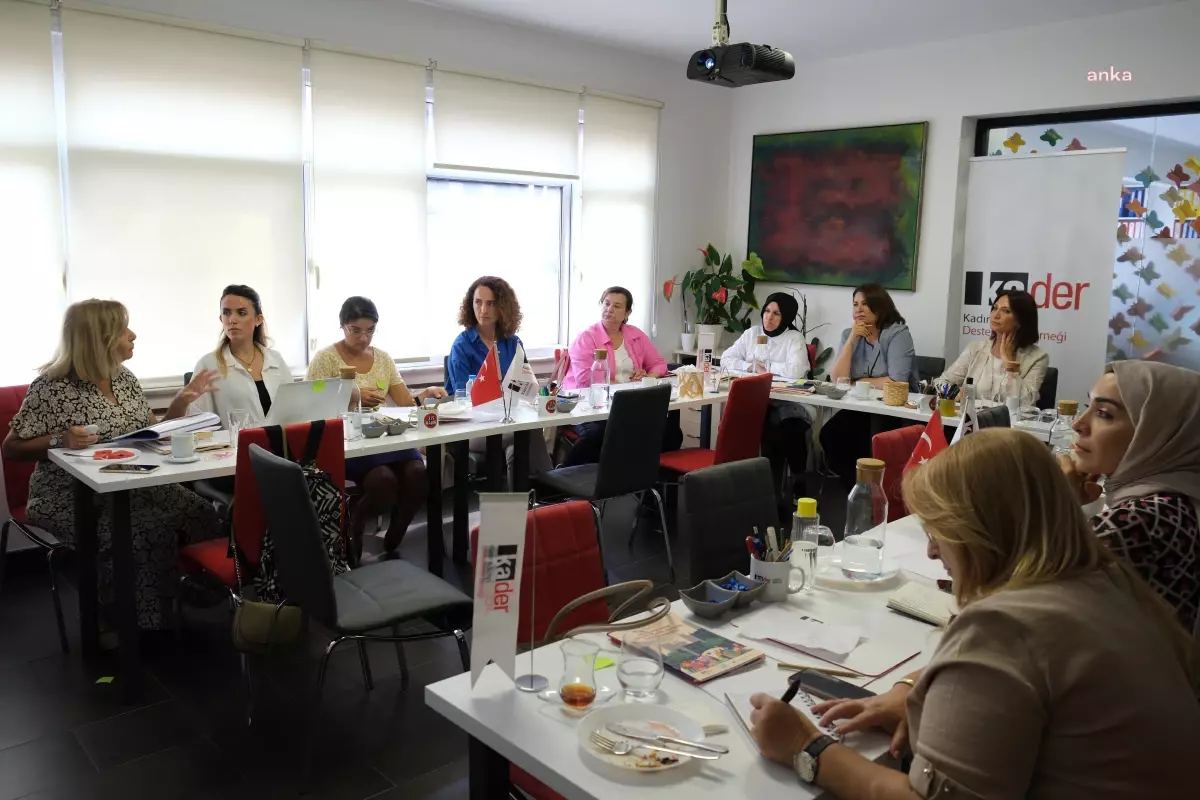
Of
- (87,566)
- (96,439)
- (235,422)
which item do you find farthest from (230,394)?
(87,566)

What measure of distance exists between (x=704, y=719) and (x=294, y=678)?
2.01 m

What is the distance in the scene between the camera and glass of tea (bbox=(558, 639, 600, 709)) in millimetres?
1562

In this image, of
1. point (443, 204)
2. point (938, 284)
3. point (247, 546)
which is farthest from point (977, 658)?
point (938, 284)

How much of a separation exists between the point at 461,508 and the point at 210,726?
1746 mm

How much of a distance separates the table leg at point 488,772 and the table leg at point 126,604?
1.87 m

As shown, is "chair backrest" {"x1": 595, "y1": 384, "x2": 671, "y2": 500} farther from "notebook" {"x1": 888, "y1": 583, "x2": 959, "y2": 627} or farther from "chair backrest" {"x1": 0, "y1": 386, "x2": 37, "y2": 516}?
"chair backrest" {"x1": 0, "y1": 386, "x2": 37, "y2": 516}

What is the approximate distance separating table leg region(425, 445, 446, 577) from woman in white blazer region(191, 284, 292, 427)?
28.2 inches

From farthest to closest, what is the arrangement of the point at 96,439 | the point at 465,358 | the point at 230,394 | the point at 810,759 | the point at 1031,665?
the point at 465,358 < the point at 230,394 < the point at 96,439 < the point at 810,759 < the point at 1031,665

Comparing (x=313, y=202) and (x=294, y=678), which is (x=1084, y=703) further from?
(x=313, y=202)

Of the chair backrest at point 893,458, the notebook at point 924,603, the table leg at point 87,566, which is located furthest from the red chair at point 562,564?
the table leg at point 87,566

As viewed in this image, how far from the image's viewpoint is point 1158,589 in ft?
5.52

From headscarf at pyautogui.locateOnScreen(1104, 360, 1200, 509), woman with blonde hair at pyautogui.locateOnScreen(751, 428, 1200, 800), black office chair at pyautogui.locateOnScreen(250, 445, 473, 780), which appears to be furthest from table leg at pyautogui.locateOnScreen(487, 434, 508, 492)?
woman with blonde hair at pyautogui.locateOnScreen(751, 428, 1200, 800)

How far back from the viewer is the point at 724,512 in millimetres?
2492

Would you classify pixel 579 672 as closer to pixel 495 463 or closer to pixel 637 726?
pixel 637 726
